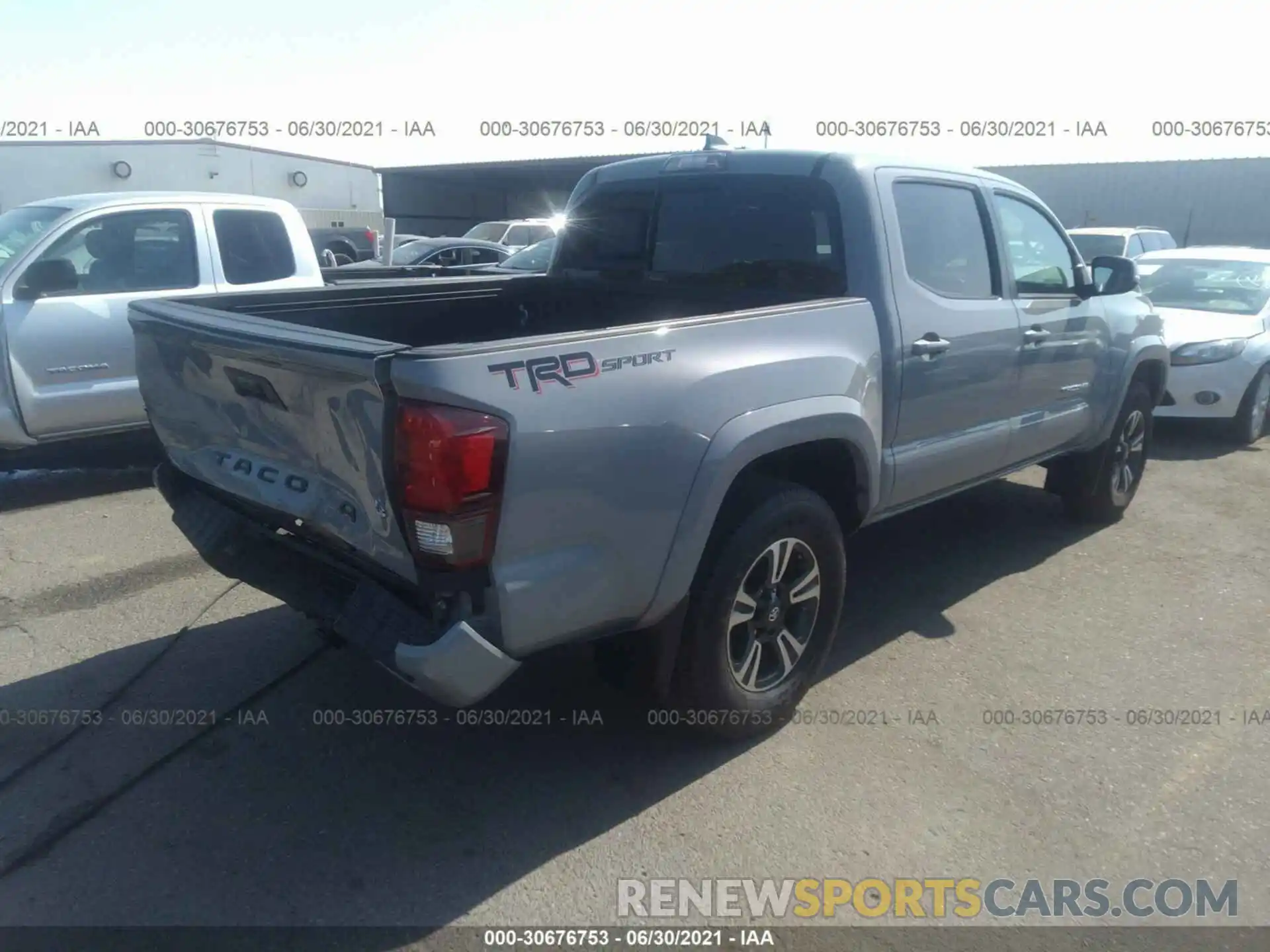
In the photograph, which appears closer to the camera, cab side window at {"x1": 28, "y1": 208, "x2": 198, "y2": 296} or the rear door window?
cab side window at {"x1": 28, "y1": 208, "x2": 198, "y2": 296}

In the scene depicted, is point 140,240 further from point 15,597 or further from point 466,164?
point 466,164

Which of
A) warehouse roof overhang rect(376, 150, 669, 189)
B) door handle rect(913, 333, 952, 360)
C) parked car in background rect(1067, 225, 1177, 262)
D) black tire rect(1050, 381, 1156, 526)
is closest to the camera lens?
door handle rect(913, 333, 952, 360)

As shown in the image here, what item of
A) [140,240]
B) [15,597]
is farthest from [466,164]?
[15,597]

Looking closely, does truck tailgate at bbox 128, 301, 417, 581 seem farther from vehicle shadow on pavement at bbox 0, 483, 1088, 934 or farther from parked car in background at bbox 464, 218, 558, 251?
parked car in background at bbox 464, 218, 558, 251

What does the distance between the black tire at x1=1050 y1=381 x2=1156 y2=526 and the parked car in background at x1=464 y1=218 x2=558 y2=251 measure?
14.6m

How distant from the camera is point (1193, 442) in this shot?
862 centimetres

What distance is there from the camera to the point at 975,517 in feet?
20.4

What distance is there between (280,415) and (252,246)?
4572 mm

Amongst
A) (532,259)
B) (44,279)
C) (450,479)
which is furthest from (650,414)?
(532,259)

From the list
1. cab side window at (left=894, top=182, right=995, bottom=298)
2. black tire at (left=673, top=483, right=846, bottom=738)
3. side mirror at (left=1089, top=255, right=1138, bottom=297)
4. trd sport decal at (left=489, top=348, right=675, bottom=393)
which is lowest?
black tire at (left=673, top=483, right=846, bottom=738)

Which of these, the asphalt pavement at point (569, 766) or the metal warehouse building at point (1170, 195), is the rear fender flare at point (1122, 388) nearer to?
the asphalt pavement at point (569, 766)

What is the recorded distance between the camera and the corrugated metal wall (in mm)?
23172

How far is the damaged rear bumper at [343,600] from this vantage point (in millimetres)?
2549

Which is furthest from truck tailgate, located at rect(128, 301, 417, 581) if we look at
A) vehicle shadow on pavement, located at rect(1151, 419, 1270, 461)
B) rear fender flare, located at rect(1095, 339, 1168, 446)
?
vehicle shadow on pavement, located at rect(1151, 419, 1270, 461)
